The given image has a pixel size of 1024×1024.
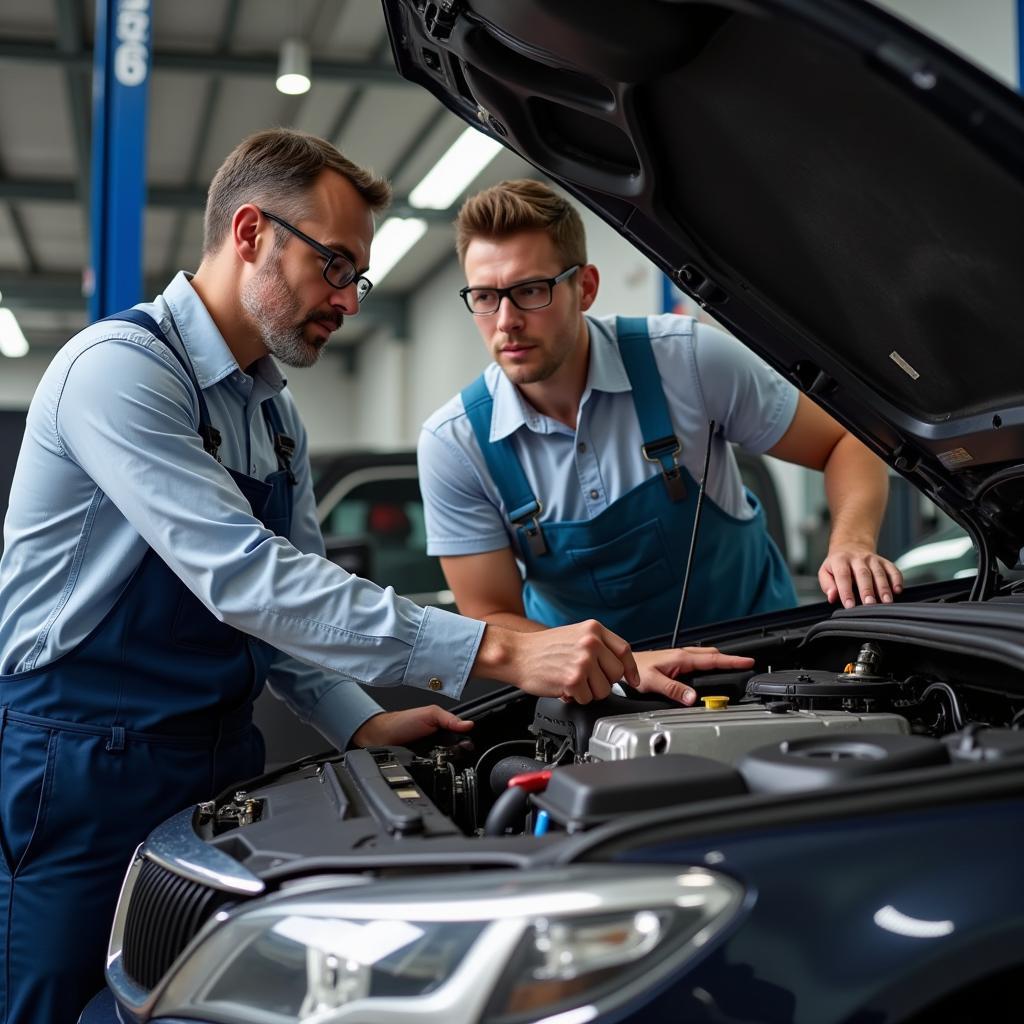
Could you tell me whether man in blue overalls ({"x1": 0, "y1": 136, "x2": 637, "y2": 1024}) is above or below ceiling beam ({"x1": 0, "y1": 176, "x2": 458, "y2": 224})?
below

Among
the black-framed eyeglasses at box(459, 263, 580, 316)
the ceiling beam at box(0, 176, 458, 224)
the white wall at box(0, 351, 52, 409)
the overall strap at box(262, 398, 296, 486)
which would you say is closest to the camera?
the overall strap at box(262, 398, 296, 486)

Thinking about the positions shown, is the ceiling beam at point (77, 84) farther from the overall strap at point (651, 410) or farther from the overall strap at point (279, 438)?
the overall strap at point (279, 438)

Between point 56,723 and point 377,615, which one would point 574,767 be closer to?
point 377,615

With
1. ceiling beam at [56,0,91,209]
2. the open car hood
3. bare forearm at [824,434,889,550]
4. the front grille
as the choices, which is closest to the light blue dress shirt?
the front grille

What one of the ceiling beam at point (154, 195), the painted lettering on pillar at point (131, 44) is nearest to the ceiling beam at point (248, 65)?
the ceiling beam at point (154, 195)

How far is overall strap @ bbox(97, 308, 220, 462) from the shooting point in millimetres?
1718

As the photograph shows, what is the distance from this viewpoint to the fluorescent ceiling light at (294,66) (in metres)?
7.43

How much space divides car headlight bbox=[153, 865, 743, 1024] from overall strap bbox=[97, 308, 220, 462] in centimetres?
90

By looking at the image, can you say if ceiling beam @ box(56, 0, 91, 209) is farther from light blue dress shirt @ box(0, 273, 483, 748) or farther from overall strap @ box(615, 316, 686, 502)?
light blue dress shirt @ box(0, 273, 483, 748)

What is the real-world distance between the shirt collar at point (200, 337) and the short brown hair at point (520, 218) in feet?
2.03

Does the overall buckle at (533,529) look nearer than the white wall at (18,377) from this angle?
Yes

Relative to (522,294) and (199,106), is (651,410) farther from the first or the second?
(199,106)

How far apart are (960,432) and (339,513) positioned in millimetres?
2101

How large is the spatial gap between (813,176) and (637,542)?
89 cm
